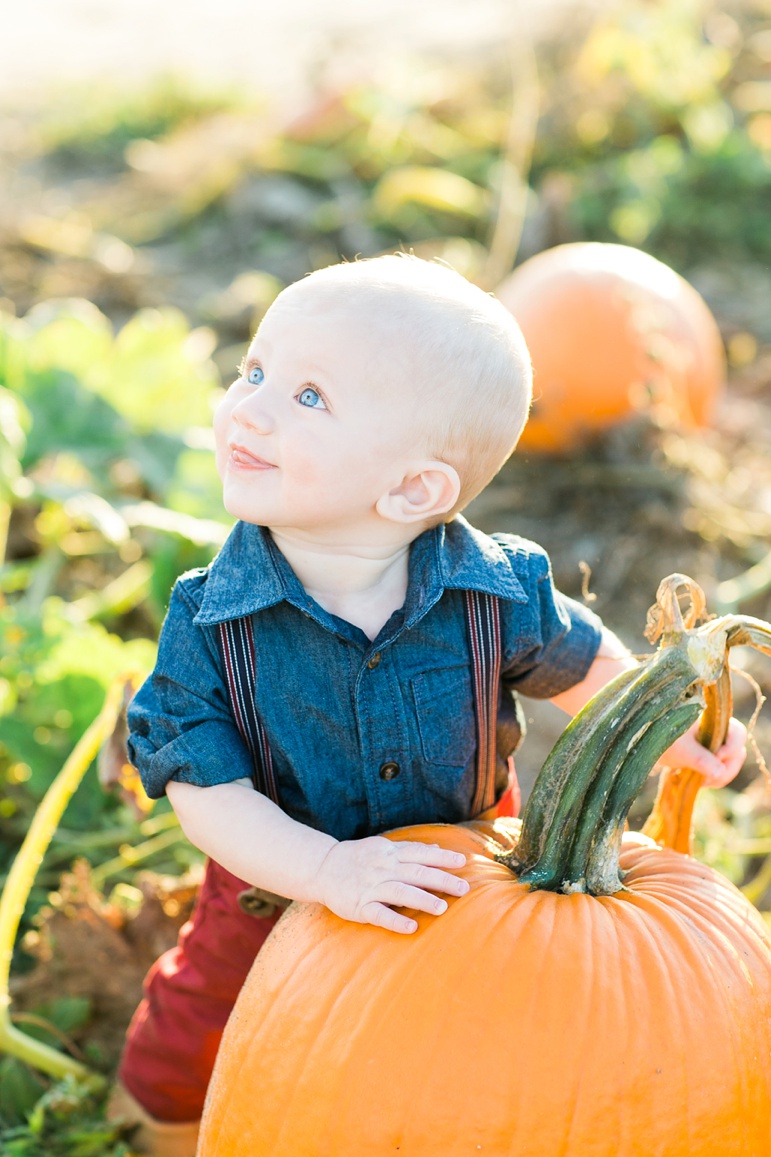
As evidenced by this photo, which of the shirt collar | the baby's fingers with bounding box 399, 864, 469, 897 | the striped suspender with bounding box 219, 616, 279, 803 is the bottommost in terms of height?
the baby's fingers with bounding box 399, 864, 469, 897

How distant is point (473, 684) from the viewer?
159 cm

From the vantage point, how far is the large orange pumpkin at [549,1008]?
4.25ft

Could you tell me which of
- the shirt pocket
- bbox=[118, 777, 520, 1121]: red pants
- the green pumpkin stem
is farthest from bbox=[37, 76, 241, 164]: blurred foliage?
the green pumpkin stem

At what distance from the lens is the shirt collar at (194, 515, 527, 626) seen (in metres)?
1.49

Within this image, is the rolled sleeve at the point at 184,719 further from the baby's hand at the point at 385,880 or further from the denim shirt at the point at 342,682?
the baby's hand at the point at 385,880

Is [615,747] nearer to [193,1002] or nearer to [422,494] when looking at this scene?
[422,494]

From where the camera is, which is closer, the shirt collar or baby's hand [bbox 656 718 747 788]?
the shirt collar

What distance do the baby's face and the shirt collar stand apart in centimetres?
9

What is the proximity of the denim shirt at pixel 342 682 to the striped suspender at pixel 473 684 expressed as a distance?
0.4 inches

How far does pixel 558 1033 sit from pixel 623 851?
338 millimetres

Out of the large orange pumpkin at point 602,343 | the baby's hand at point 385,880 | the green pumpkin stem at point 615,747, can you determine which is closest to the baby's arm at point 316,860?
the baby's hand at point 385,880

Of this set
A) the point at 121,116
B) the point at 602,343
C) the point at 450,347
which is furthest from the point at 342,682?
the point at 121,116

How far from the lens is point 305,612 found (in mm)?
1489

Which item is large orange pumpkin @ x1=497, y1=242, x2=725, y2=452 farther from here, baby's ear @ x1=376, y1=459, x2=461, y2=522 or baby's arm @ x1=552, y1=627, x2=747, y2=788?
baby's ear @ x1=376, y1=459, x2=461, y2=522
